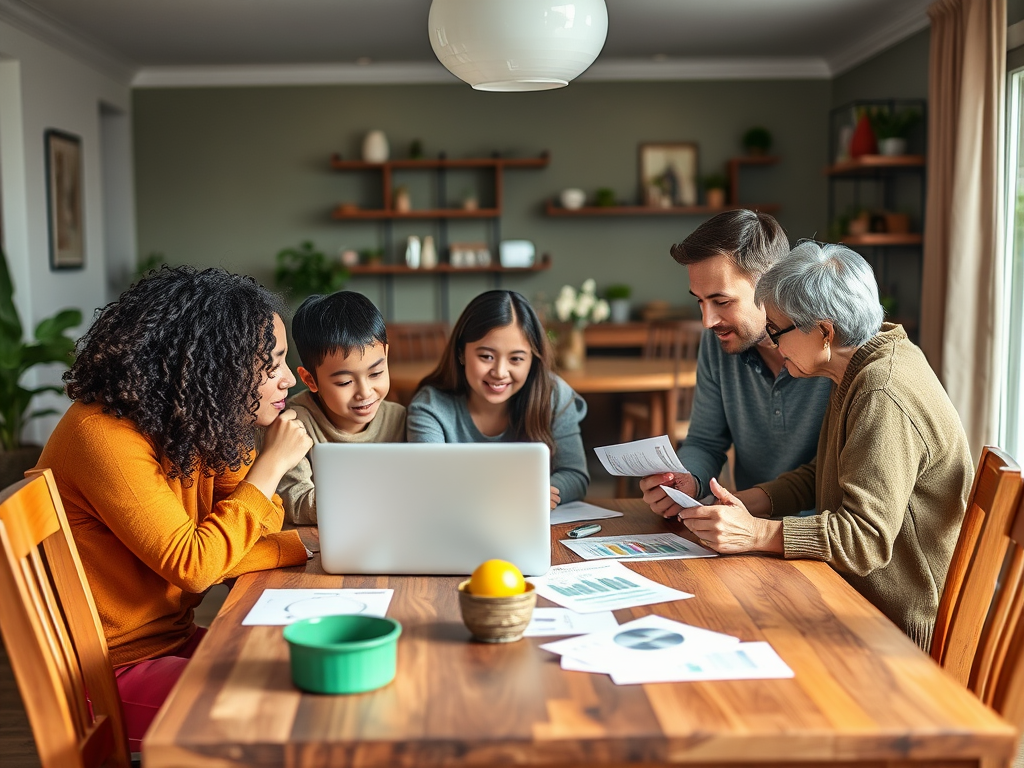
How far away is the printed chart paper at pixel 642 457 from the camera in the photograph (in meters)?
1.76

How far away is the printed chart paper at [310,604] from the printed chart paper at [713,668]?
0.38 metres

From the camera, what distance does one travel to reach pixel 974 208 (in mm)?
4102

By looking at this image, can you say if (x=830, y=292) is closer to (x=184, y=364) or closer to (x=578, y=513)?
(x=578, y=513)

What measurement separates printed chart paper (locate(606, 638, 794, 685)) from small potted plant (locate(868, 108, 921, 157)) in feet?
14.4

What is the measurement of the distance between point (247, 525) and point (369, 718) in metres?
0.57

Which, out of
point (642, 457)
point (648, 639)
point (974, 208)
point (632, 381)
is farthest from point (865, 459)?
point (974, 208)

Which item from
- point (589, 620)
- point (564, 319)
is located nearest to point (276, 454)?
point (589, 620)

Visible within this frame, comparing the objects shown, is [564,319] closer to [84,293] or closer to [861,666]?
[84,293]

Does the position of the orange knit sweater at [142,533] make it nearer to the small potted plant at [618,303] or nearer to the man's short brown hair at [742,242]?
the man's short brown hair at [742,242]

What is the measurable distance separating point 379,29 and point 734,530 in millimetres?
4360

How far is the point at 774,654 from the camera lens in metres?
1.23

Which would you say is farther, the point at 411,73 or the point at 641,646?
the point at 411,73

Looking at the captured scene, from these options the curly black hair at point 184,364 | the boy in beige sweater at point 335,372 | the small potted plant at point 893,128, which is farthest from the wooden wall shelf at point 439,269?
the curly black hair at point 184,364

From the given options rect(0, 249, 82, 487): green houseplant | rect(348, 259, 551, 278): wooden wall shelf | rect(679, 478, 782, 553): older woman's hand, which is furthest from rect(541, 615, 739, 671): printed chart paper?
rect(348, 259, 551, 278): wooden wall shelf
